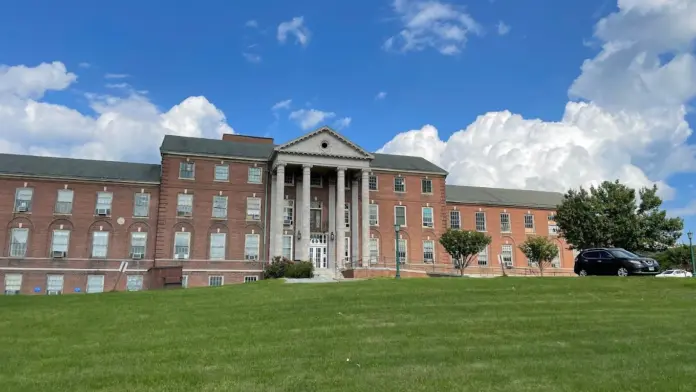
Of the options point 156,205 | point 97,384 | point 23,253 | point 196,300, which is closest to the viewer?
point 97,384

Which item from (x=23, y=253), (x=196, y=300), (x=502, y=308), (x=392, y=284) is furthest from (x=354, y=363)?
(x=23, y=253)

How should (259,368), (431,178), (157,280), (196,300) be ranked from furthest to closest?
(431,178) < (157,280) < (196,300) < (259,368)

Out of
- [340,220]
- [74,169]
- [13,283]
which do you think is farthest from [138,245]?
[340,220]

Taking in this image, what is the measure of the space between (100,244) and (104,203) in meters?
3.47

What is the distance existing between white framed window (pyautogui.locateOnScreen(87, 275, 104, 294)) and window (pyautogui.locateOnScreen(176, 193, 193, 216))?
7.91m

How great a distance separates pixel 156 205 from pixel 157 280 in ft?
33.1

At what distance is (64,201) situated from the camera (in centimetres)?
4547

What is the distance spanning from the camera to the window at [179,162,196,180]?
47.6 m

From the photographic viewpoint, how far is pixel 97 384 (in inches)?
419

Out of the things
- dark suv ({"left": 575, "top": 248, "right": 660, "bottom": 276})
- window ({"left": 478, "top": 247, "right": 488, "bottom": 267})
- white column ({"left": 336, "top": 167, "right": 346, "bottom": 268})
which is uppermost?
white column ({"left": 336, "top": 167, "right": 346, "bottom": 268})

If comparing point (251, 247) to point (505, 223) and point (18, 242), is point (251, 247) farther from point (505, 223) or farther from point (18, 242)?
point (505, 223)

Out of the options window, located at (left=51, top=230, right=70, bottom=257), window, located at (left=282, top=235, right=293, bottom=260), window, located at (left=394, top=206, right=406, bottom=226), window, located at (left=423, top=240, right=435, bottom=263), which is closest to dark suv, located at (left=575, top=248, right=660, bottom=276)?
window, located at (left=423, top=240, right=435, bottom=263)

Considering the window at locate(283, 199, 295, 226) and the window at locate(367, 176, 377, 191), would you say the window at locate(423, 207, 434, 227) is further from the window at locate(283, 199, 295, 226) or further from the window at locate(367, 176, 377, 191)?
the window at locate(283, 199, 295, 226)

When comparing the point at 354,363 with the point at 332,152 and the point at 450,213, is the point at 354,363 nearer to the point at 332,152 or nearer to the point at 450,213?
the point at 332,152
